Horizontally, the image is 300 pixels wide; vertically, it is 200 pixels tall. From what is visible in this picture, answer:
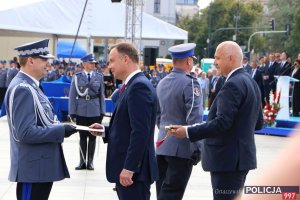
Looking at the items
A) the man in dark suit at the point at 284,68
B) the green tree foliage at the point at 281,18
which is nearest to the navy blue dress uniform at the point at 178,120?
the man in dark suit at the point at 284,68

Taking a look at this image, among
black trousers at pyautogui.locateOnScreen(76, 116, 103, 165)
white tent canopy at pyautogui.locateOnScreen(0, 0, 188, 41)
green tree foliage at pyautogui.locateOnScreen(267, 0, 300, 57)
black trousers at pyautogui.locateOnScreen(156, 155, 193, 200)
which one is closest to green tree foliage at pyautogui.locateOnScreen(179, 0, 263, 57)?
green tree foliage at pyautogui.locateOnScreen(267, 0, 300, 57)

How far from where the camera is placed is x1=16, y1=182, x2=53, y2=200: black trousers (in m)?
4.87

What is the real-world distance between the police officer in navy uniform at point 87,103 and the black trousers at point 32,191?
18.8 ft

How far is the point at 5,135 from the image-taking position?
16.4 meters

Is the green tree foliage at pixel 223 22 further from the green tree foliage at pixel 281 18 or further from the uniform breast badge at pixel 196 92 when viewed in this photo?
the uniform breast badge at pixel 196 92

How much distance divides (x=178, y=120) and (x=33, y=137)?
6.68 ft

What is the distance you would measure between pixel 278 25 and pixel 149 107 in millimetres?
104525

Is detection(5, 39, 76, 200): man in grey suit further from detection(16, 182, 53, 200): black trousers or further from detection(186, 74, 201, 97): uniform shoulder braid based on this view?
detection(186, 74, 201, 97): uniform shoulder braid

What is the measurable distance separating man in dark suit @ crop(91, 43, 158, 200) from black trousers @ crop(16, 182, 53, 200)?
1.73 feet

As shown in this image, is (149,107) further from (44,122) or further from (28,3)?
(28,3)

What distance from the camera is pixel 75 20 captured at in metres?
26.9

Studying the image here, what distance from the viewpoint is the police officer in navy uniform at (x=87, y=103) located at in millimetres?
10836

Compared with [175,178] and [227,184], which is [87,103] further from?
[227,184]

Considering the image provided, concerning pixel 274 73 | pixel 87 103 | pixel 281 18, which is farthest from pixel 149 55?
pixel 281 18
